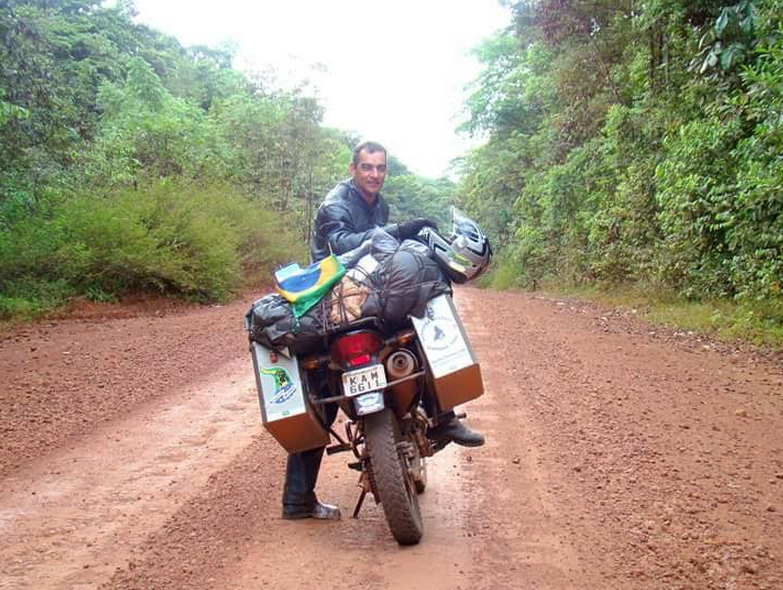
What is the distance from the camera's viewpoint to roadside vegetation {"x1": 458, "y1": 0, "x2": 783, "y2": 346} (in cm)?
881

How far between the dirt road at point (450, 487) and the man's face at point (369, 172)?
1805 millimetres

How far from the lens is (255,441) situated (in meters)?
5.59

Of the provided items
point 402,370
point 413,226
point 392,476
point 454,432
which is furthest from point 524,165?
point 392,476

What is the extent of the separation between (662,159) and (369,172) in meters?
11.6

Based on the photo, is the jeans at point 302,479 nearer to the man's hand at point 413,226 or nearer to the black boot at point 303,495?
the black boot at point 303,495

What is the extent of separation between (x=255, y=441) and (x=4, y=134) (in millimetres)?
8121

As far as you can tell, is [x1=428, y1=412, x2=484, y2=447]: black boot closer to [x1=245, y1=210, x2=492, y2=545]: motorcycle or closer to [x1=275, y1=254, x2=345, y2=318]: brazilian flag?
[x1=245, y1=210, x2=492, y2=545]: motorcycle

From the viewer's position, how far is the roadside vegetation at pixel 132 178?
464 inches

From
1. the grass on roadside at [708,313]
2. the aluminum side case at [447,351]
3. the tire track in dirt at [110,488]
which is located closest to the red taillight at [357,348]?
the aluminum side case at [447,351]

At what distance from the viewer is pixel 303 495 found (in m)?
3.99

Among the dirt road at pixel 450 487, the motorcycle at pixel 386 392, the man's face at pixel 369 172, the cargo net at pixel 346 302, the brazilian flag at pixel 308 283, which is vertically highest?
the man's face at pixel 369 172

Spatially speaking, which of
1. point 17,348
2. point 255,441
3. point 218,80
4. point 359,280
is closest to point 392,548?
point 359,280

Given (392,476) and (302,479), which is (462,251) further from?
(302,479)

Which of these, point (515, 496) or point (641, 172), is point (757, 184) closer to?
point (515, 496)
